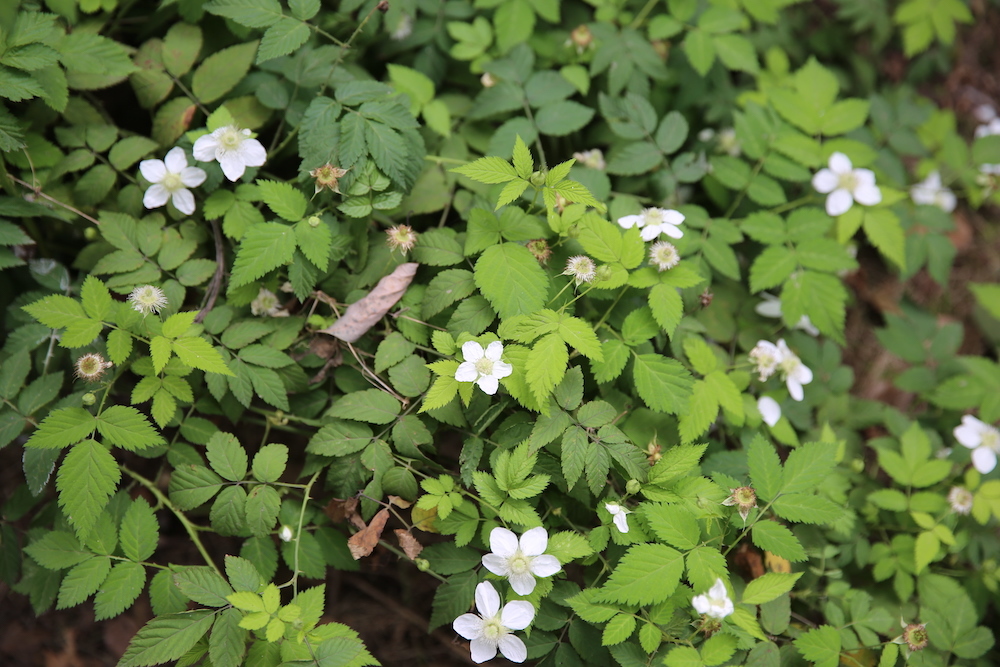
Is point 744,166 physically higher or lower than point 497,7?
lower

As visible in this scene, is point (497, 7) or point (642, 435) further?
point (497, 7)

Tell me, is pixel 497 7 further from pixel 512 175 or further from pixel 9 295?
pixel 9 295

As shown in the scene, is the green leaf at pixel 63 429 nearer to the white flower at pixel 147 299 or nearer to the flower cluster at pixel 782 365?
the white flower at pixel 147 299

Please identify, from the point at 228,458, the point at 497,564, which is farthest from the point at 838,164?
the point at 228,458

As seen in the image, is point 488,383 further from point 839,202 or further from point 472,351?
point 839,202

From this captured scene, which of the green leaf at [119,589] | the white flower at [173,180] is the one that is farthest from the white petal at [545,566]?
the white flower at [173,180]

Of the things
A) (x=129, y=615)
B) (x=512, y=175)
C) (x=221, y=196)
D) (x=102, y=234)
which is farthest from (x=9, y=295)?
(x=512, y=175)
